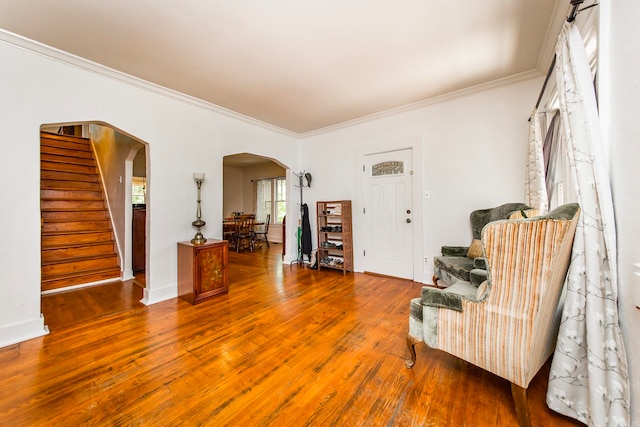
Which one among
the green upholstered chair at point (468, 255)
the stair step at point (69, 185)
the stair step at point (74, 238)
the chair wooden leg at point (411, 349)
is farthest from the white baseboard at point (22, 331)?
the green upholstered chair at point (468, 255)

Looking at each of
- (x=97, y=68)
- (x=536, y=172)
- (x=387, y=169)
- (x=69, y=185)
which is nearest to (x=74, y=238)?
(x=69, y=185)

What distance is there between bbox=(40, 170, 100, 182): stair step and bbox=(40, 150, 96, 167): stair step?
257 mm

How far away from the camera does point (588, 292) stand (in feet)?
3.83

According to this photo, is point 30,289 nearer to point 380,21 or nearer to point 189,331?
point 189,331

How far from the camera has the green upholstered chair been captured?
7.80 ft

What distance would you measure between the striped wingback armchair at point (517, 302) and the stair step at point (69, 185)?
599 cm

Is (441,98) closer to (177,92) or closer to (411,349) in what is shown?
(411,349)

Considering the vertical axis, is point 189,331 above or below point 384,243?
below

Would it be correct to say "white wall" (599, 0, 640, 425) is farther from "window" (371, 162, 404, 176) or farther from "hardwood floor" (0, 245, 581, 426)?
"window" (371, 162, 404, 176)

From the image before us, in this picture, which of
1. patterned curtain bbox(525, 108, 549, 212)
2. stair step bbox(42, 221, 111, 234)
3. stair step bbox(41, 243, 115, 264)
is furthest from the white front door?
stair step bbox(42, 221, 111, 234)

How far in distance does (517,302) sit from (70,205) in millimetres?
6029

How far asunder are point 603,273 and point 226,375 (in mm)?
2190

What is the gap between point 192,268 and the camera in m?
2.91

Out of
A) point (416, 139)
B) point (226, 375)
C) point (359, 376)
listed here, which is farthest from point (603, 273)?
A: point (416, 139)
